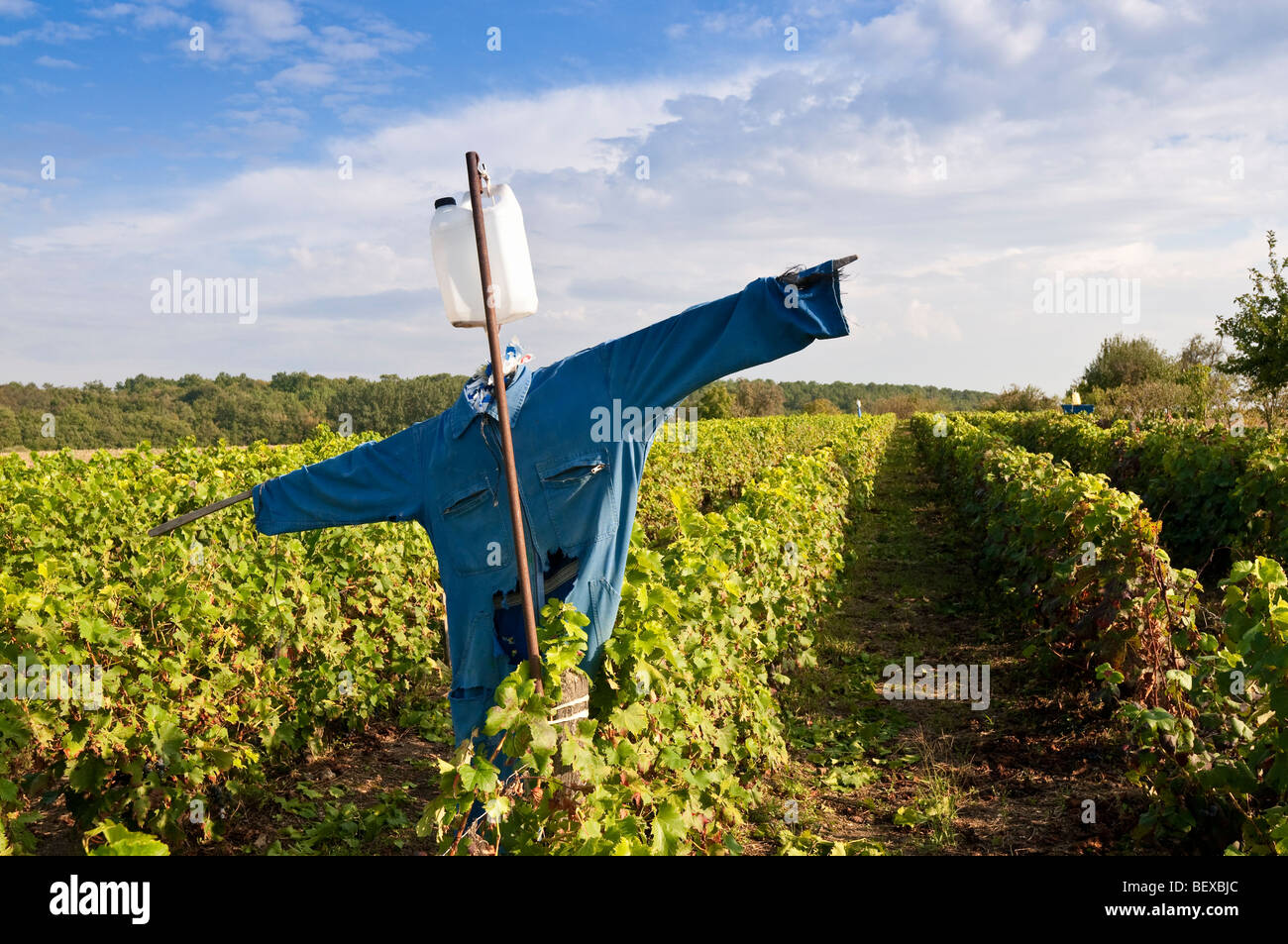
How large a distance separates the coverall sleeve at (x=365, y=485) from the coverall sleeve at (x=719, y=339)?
0.94m

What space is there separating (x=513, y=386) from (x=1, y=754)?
2599mm

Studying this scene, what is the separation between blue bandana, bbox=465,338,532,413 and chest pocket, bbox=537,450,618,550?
0.99ft

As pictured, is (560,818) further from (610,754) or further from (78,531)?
(78,531)

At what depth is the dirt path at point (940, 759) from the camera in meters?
4.57

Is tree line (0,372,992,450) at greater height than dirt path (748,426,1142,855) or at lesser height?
greater

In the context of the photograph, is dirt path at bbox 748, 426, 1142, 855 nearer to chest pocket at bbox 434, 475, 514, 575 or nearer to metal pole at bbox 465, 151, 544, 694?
chest pocket at bbox 434, 475, 514, 575

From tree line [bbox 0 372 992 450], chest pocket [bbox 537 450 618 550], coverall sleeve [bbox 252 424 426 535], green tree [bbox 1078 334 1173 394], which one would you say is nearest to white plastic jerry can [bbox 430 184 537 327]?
chest pocket [bbox 537 450 618 550]

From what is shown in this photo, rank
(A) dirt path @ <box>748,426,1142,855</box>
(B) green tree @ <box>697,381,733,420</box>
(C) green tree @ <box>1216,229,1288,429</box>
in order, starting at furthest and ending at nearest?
(B) green tree @ <box>697,381,733,420</box>
(C) green tree @ <box>1216,229,1288,429</box>
(A) dirt path @ <box>748,426,1142,855</box>

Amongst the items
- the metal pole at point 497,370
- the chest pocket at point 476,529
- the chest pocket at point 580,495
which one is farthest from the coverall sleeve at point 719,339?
the chest pocket at point 476,529

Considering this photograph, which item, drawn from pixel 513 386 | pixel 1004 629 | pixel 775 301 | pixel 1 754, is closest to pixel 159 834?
pixel 1 754

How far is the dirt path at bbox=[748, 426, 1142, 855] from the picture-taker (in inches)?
180

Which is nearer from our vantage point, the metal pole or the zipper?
the metal pole
